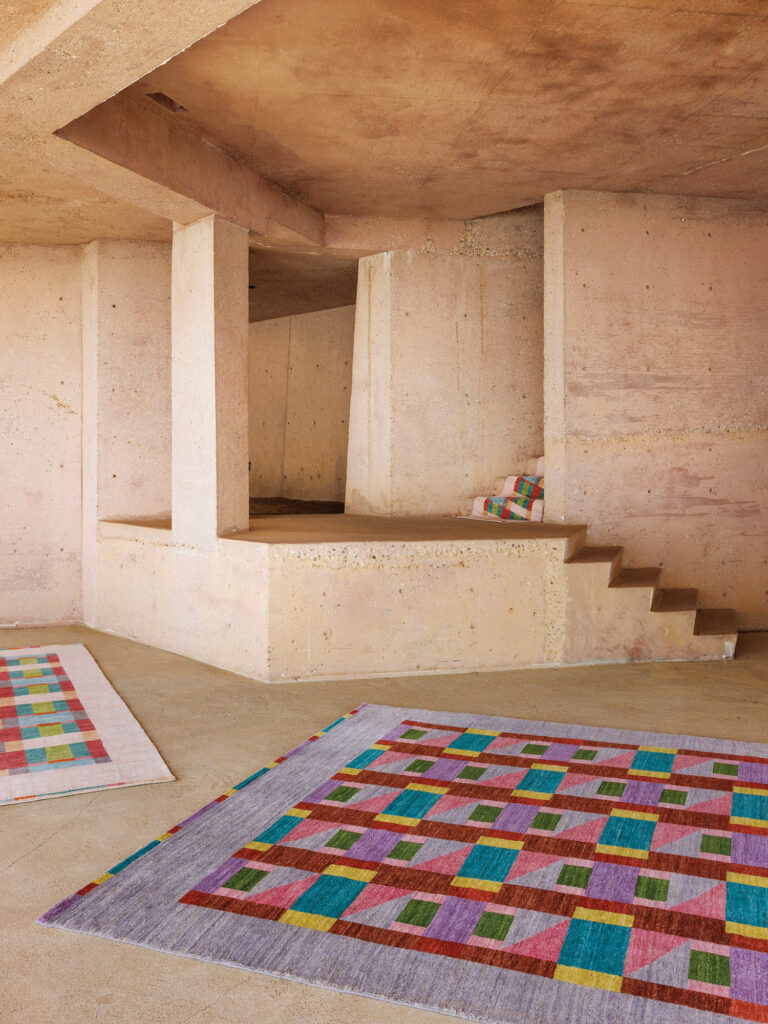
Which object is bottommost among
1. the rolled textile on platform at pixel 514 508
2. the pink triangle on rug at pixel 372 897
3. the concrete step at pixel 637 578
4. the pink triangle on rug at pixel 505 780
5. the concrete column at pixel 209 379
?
the pink triangle on rug at pixel 372 897

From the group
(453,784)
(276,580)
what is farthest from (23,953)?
(276,580)

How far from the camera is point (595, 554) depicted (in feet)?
17.1

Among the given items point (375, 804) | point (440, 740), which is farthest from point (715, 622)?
point (375, 804)

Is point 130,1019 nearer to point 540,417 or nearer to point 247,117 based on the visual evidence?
point 247,117

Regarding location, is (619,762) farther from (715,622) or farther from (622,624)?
(715,622)

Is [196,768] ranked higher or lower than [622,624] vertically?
lower

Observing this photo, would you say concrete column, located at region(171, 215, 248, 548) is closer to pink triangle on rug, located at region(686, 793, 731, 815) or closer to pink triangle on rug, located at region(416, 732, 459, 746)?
pink triangle on rug, located at region(416, 732, 459, 746)

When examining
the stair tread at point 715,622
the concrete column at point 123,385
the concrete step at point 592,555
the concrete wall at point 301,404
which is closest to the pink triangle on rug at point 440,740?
the concrete step at point 592,555

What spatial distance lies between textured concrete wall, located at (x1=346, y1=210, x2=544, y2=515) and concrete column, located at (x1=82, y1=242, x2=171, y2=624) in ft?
5.05

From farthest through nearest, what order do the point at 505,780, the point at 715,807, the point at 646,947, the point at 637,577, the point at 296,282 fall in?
the point at 296,282
the point at 637,577
the point at 505,780
the point at 715,807
the point at 646,947

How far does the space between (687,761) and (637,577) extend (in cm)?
204

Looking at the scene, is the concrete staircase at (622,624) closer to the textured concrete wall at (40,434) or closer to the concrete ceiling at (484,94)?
the concrete ceiling at (484,94)

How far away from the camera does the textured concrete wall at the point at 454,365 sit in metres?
6.40

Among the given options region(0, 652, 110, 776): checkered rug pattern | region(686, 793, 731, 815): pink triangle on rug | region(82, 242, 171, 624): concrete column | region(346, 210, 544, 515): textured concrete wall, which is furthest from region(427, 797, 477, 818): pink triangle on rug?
region(82, 242, 171, 624): concrete column
